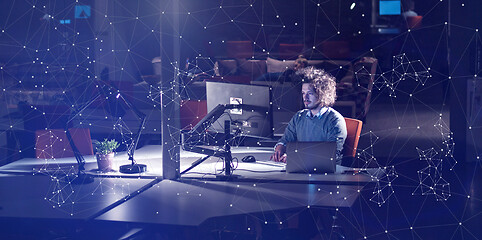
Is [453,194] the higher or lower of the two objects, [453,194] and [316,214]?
the lower

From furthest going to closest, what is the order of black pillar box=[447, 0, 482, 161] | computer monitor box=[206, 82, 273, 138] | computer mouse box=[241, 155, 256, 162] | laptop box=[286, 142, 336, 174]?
1. black pillar box=[447, 0, 482, 161]
2. computer mouse box=[241, 155, 256, 162]
3. computer monitor box=[206, 82, 273, 138]
4. laptop box=[286, 142, 336, 174]

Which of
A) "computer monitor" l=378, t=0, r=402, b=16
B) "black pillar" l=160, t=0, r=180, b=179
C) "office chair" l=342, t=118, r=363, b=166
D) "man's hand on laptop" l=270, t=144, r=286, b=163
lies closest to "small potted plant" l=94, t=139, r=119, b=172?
"black pillar" l=160, t=0, r=180, b=179

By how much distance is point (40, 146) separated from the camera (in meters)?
3.29

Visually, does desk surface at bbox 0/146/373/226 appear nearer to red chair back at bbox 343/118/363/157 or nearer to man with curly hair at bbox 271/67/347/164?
man with curly hair at bbox 271/67/347/164

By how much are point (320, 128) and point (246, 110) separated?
549 mm

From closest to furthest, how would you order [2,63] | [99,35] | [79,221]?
[79,221], [2,63], [99,35]

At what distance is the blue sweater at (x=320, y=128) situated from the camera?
10.1ft

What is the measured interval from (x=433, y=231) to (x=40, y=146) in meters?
2.50

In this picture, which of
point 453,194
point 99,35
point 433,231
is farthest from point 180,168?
point 99,35

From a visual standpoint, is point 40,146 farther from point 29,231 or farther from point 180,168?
point 29,231

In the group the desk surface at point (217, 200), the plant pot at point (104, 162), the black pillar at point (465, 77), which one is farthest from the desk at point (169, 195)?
the black pillar at point (465, 77)

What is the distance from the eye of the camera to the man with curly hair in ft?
10.1

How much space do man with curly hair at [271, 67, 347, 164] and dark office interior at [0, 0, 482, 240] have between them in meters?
0.16

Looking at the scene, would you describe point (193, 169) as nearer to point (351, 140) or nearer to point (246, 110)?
point (246, 110)
